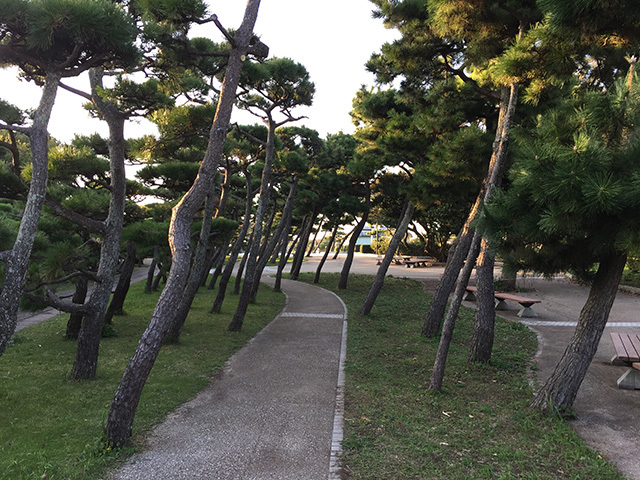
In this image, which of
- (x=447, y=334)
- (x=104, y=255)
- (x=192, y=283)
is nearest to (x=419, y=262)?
(x=192, y=283)

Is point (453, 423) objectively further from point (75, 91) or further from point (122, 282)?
point (122, 282)

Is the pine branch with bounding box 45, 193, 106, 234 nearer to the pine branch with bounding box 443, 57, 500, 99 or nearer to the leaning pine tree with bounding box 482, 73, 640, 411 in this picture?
the leaning pine tree with bounding box 482, 73, 640, 411

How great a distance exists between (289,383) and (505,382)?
2.99 meters

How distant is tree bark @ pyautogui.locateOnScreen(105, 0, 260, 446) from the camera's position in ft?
12.1

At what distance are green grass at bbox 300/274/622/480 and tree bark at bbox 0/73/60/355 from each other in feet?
12.0

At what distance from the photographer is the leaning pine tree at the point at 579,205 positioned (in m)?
2.97

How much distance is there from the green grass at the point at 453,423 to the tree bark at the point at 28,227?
12.0 ft

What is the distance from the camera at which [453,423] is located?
4133mm

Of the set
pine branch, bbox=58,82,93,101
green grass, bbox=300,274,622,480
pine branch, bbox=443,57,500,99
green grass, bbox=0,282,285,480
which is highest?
pine branch, bbox=443,57,500,99

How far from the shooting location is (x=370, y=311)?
36.9 feet

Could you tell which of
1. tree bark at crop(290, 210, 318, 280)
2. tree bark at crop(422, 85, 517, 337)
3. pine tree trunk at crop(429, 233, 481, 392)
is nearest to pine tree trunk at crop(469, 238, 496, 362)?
tree bark at crop(422, 85, 517, 337)

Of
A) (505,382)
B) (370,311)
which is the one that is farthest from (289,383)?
(370,311)

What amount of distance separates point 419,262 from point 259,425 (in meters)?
22.9

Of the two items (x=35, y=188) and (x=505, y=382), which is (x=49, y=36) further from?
(x=505, y=382)
